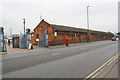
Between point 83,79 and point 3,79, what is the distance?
3.38 m

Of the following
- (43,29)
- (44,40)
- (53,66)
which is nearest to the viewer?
(53,66)

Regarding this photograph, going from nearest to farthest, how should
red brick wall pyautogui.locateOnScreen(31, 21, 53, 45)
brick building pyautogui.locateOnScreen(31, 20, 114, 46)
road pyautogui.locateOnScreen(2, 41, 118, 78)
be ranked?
1. road pyautogui.locateOnScreen(2, 41, 118, 78)
2. brick building pyautogui.locateOnScreen(31, 20, 114, 46)
3. red brick wall pyautogui.locateOnScreen(31, 21, 53, 45)

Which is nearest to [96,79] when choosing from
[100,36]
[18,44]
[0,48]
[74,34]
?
[0,48]

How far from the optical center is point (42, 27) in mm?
34656

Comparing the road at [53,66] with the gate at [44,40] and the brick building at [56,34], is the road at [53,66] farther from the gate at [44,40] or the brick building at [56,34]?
the brick building at [56,34]

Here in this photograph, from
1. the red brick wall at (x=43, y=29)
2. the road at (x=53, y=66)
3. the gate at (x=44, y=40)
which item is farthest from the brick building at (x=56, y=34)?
the road at (x=53, y=66)

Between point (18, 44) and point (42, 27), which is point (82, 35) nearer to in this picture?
point (42, 27)

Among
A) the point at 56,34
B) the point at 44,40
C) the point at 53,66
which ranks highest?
the point at 56,34

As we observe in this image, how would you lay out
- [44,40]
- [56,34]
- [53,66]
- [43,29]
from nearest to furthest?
[53,66] → [44,40] → [56,34] → [43,29]

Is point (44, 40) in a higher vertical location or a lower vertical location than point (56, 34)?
lower

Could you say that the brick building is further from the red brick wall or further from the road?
the road

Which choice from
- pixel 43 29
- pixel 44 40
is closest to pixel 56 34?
pixel 44 40

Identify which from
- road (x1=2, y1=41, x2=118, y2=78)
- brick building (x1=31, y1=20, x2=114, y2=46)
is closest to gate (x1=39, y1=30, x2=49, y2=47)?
brick building (x1=31, y1=20, x2=114, y2=46)

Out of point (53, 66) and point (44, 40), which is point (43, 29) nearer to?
point (44, 40)
